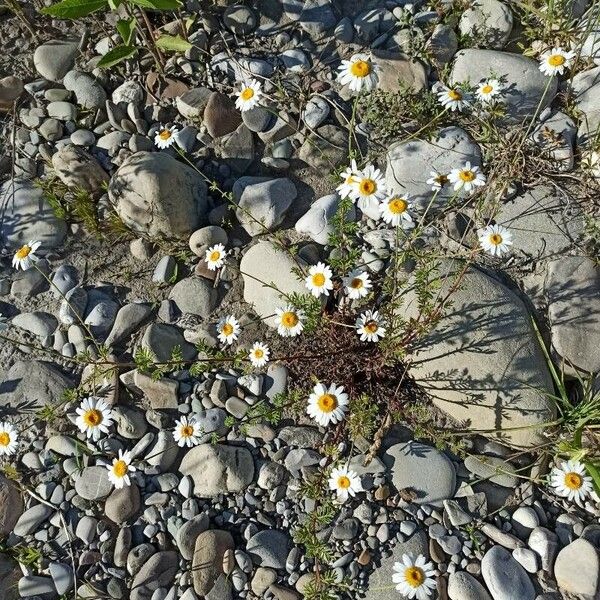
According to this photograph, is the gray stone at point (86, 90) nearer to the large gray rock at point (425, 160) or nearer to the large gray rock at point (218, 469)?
the large gray rock at point (425, 160)

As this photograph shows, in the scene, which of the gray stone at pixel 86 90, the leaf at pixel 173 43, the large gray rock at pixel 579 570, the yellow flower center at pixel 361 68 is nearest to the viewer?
the large gray rock at pixel 579 570

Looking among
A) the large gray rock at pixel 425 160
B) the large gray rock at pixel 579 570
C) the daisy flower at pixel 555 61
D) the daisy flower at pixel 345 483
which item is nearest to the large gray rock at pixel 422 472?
the daisy flower at pixel 345 483

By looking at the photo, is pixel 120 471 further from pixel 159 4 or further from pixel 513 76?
pixel 513 76

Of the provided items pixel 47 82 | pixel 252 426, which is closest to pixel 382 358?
pixel 252 426

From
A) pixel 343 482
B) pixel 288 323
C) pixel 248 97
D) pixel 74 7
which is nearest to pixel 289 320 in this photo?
pixel 288 323

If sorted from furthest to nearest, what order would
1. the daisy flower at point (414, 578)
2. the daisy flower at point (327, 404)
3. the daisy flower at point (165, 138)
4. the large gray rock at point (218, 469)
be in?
the daisy flower at point (165, 138) < the large gray rock at point (218, 469) < the daisy flower at point (327, 404) < the daisy flower at point (414, 578)

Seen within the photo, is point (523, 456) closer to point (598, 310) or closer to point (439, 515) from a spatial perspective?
point (439, 515)

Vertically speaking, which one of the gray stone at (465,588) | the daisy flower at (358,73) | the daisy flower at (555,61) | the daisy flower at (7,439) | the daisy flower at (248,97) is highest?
the daisy flower at (358,73)

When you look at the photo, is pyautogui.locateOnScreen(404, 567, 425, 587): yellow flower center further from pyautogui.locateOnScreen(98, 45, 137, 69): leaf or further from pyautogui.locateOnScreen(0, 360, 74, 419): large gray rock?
pyautogui.locateOnScreen(98, 45, 137, 69): leaf
